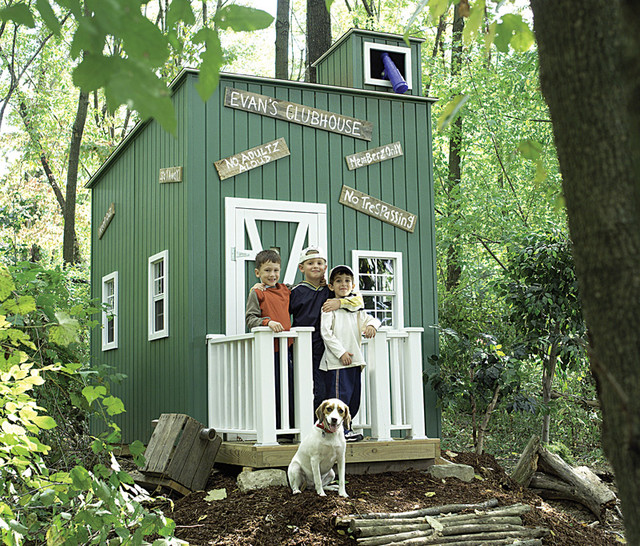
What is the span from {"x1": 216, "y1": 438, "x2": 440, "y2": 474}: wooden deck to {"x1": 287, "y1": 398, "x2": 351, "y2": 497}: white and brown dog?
621mm

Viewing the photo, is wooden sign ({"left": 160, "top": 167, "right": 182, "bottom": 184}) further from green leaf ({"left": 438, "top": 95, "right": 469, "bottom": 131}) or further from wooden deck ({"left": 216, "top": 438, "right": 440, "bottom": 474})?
green leaf ({"left": 438, "top": 95, "right": 469, "bottom": 131})

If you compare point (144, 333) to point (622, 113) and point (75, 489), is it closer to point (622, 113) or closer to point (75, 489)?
point (75, 489)

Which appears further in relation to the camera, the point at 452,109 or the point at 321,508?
the point at 321,508

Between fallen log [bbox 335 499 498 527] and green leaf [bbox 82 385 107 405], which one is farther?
fallen log [bbox 335 499 498 527]

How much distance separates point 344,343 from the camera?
735 centimetres

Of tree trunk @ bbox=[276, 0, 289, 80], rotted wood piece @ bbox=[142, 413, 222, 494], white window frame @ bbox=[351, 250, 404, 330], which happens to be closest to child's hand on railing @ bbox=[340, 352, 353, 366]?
rotted wood piece @ bbox=[142, 413, 222, 494]

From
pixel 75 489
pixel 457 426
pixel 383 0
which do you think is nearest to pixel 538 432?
pixel 457 426

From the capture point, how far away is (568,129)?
1.69 m

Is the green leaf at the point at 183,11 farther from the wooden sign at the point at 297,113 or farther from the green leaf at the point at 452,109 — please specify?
the wooden sign at the point at 297,113

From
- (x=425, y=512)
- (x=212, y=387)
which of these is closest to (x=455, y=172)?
(x=212, y=387)

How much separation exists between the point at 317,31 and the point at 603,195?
1585 cm

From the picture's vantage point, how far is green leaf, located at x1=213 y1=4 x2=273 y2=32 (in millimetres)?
1963

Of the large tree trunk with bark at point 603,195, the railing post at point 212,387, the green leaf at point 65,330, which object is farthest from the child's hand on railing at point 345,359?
the large tree trunk with bark at point 603,195

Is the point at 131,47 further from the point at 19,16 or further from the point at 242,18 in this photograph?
the point at 19,16
